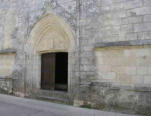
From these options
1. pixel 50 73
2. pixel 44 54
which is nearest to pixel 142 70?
pixel 50 73

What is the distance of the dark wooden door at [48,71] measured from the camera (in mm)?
5880

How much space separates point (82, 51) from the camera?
15.9ft

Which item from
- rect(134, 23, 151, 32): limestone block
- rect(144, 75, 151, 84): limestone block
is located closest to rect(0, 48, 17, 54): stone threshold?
rect(134, 23, 151, 32): limestone block

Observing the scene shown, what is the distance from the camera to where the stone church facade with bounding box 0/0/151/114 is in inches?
158

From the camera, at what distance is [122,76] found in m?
4.18

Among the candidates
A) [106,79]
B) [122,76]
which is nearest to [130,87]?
[122,76]

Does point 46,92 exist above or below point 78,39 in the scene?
below

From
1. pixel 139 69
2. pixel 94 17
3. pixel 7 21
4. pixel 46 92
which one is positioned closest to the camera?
pixel 139 69

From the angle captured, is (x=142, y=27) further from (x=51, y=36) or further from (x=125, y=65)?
(x=51, y=36)

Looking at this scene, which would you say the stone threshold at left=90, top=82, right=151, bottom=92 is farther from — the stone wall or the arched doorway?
the arched doorway

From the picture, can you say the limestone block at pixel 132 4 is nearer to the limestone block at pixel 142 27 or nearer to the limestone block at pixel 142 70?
the limestone block at pixel 142 27

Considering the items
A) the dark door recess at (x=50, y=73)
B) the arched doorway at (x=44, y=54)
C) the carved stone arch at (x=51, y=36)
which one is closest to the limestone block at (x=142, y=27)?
the carved stone arch at (x=51, y=36)

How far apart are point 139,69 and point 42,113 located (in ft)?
9.13

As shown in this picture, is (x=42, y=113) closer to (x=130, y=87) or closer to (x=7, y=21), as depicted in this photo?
(x=130, y=87)
